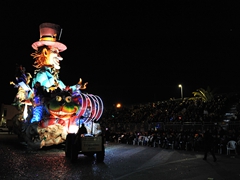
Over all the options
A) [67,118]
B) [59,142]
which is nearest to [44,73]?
[67,118]

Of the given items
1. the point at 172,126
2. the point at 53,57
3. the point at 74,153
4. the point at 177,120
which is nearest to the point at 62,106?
the point at 74,153

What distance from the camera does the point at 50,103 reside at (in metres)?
20.1

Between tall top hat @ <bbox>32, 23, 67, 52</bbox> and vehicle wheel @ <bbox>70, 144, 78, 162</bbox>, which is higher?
tall top hat @ <bbox>32, 23, 67, 52</bbox>

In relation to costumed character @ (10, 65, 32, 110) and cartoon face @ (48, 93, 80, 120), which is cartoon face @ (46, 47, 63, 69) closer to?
costumed character @ (10, 65, 32, 110)

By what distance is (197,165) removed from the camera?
39.5 feet

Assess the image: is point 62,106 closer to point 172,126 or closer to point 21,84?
point 21,84

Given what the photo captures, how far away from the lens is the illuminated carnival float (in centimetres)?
1969

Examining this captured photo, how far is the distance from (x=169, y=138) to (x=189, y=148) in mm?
1922

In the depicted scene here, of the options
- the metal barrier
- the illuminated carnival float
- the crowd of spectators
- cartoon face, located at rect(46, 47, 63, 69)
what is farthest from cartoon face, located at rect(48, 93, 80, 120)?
the metal barrier

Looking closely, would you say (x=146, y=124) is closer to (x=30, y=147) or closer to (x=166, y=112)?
(x=166, y=112)

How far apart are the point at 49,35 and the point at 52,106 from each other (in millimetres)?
9343

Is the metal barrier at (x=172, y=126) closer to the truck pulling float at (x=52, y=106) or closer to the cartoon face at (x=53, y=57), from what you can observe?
the truck pulling float at (x=52, y=106)

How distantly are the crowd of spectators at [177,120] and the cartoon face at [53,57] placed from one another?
8.91 metres

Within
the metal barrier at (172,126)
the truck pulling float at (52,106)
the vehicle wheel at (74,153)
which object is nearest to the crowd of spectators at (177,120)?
the metal barrier at (172,126)
